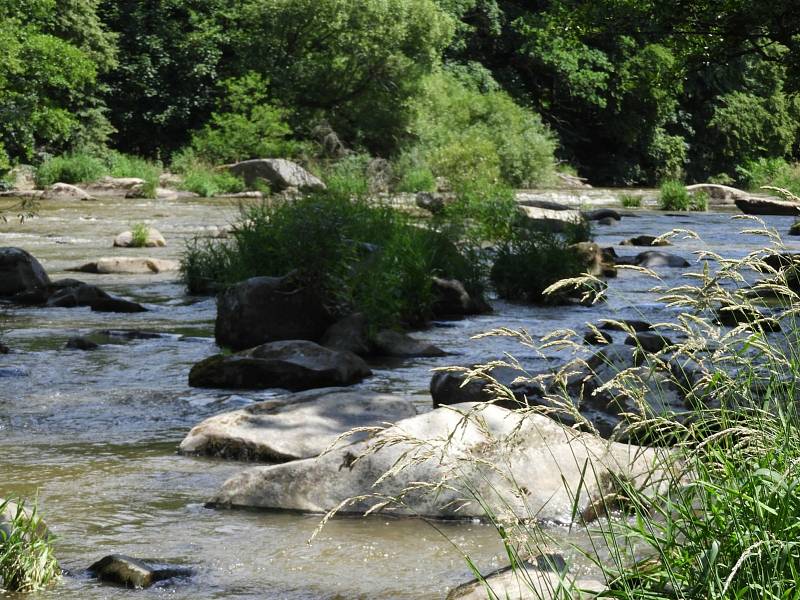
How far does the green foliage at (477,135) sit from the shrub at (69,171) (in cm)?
937

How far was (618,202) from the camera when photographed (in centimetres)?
3200

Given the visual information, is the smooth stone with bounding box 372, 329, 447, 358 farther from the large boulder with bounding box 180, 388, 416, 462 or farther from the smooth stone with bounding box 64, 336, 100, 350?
the large boulder with bounding box 180, 388, 416, 462

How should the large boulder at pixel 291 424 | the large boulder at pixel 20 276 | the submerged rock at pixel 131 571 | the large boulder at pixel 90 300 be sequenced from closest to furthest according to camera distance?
the submerged rock at pixel 131 571
the large boulder at pixel 291 424
the large boulder at pixel 90 300
the large boulder at pixel 20 276

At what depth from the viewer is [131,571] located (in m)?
4.00

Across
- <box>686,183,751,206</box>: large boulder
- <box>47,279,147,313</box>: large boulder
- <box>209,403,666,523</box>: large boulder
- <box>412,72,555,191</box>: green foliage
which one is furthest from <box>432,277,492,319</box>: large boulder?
<box>686,183,751,206</box>: large boulder

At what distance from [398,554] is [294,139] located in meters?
33.0

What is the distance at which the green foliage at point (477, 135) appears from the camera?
100ft

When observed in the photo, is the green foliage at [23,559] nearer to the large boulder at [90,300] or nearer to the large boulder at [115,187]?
the large boulder at [90,300]

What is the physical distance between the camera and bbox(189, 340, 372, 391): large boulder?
802cm

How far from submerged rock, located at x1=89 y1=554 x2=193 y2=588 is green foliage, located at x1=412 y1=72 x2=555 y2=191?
25.8 metres

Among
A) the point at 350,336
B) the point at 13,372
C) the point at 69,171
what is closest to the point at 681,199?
the point at 69,171

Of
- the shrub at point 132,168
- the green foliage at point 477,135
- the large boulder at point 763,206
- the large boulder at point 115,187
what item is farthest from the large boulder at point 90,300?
the green foliage at point 477,135

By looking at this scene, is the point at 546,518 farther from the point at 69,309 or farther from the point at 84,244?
the point at 84,244

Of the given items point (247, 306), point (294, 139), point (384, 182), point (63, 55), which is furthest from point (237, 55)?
point (247, 306)
